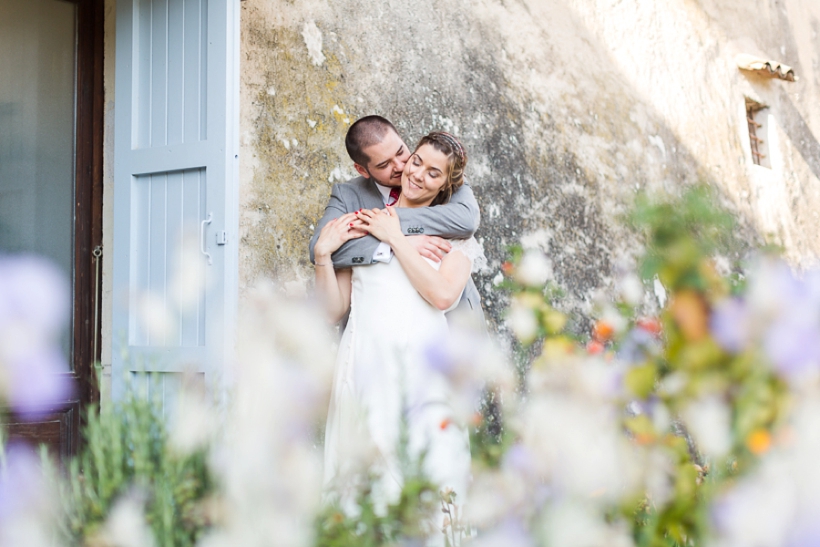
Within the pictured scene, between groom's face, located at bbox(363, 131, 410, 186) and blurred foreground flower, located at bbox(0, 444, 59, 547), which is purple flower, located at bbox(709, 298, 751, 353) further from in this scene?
groom's face, located at bbox(363, 131, 410, 186)

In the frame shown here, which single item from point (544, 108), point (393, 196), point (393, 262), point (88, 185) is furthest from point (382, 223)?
point (544, 108)

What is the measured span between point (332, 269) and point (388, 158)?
0.42m

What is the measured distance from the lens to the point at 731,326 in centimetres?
62

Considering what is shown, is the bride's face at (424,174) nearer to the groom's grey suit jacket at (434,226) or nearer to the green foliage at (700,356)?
the groom's grey suit jacket at (434,226)

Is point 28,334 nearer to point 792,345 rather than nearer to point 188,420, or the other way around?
point 188,420

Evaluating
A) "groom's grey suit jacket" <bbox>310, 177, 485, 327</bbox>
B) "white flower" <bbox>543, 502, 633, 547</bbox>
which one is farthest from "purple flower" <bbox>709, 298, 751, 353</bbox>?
"groom's grey suit jacket" <bbox>310, 177, 485, 327</bbox>

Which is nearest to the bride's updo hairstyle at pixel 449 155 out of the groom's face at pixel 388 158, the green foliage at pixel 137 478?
the groom's face at pixel 388 158

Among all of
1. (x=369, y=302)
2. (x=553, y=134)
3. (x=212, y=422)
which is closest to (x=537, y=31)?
(x=553, y=134)

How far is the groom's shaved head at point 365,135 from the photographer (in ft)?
8.44

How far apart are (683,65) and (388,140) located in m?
5.13

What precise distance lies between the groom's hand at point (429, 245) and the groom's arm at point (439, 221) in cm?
2

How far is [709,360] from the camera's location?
2.11 feet

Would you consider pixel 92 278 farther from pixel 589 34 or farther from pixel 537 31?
pixel 589 34

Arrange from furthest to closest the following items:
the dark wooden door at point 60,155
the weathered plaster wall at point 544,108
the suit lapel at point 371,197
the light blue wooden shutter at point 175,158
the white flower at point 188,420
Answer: the weathered plaster wall at point 544,108 → the dark wooden door at point 60,155 → the light blue wooden shutter at point 175,158 → the suit lapel at point 371,197 → the white flower at point 188,420
